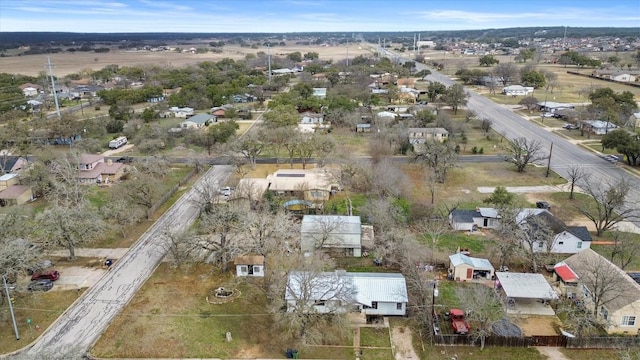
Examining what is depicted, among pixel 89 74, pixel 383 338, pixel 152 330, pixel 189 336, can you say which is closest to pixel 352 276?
pixel 383 338

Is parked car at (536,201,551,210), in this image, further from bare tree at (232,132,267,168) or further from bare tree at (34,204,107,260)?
bare tree at (34,204,107,260)

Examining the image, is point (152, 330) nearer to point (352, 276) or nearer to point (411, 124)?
point (352, 276)

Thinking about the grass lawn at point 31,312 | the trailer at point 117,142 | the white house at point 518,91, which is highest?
the white house at point 518,91

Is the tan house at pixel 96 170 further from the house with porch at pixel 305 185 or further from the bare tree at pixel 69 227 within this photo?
the house with porch at pixel 305 185

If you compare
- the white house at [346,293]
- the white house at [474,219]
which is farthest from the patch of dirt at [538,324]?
the white house at [474,219]

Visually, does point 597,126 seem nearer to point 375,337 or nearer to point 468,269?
point 468,269
